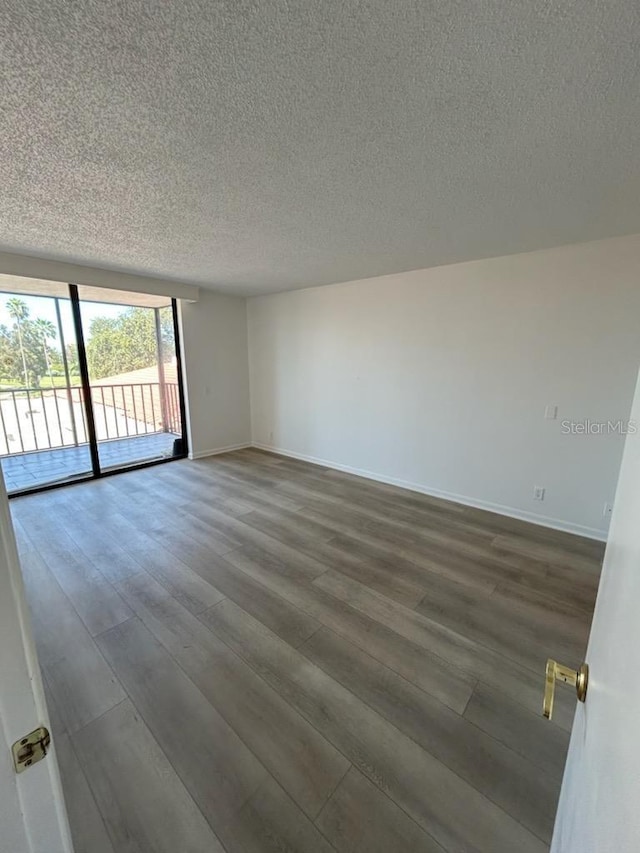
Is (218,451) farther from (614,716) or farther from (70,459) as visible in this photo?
(614,716)

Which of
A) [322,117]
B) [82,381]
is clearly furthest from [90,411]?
[322,117]

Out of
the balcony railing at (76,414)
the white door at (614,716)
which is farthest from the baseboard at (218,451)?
the white door at (614,716)

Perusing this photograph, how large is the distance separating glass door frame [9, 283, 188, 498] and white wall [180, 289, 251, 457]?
0.14 meters

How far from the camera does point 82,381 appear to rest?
3.96m

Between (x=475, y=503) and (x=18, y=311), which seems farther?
(x=18, y=311)

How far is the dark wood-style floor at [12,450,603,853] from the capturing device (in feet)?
3.70

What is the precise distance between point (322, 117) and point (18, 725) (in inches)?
74.9

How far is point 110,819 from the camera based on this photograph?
3.67 ft

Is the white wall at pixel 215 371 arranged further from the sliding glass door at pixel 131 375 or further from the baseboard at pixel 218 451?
the sliding glass door at pixel 131 375

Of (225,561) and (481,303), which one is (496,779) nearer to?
(225,561)

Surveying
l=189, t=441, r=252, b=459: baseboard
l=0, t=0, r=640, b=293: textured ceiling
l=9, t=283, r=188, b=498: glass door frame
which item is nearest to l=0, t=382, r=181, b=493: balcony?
l=9, t=283, r=188, b=498: glass door frame

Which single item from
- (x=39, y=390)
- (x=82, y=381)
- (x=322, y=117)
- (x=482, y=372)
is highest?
(x=322, y=117)

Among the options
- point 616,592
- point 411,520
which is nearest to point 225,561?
point 411,520

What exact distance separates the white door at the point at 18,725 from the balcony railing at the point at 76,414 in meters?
4.25
